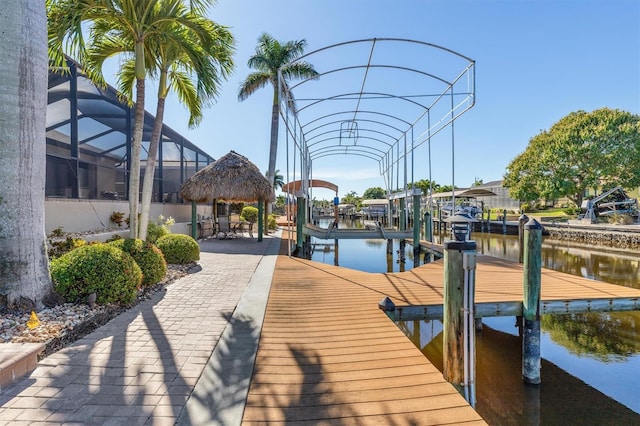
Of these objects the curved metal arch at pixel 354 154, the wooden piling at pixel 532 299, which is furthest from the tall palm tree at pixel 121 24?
the curved metal arch at pixel 354 154

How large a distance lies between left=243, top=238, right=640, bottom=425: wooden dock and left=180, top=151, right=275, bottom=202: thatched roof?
712 cm

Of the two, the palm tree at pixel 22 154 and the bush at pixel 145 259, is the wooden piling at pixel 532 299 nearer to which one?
the bush at pixel 145 259

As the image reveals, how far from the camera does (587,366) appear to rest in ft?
16.6

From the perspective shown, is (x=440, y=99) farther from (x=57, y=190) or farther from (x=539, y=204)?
(x=539, y=204)

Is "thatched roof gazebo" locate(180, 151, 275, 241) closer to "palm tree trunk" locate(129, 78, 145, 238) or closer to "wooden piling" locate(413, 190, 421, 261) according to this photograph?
"wooden piling" locate(413, 190, 421, 261)

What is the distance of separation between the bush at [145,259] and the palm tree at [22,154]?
1.51 m

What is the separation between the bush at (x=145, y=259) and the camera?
532 cm

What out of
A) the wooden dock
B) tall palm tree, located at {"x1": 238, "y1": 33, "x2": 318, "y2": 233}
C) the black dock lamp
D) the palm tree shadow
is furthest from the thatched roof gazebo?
the black dock lamp

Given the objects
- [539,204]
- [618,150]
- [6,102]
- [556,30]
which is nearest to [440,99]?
[556,30]

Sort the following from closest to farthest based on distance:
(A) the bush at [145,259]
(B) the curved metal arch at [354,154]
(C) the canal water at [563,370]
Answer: (C) the canal water at [563,370]
(A) the bush at [145,259]
(B) the curved metal arch at [354,154]

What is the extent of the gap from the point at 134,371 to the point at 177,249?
16.5 feet

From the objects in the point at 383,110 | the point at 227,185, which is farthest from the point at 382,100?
the point at 227,185

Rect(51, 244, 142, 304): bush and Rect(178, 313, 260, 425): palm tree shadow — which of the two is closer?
Rect(178, 313, 260, 425): palm tree shadow

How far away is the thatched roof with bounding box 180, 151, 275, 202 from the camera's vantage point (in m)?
12.1
